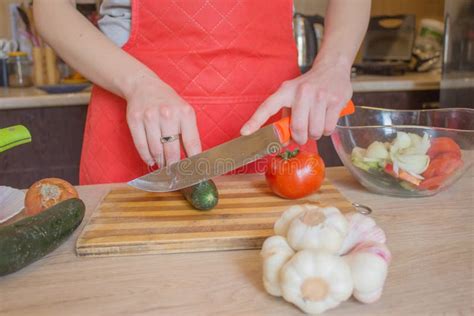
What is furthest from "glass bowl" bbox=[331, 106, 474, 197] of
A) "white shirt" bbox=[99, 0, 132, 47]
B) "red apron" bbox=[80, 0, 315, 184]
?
"white shirt" bbox=[99, 0, 132, 47]

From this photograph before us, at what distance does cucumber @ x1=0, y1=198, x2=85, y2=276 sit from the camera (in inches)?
25.0

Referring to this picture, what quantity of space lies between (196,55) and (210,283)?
0.61 m

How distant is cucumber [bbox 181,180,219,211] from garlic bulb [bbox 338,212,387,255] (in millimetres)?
296

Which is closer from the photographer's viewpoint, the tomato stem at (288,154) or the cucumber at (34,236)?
the cucumber at (34,236)

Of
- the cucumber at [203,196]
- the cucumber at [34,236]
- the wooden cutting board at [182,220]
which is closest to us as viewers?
the cucumber at [34,236]

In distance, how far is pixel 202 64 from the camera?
1108 mm

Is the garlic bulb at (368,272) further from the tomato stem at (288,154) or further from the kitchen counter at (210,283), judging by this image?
the tomato stem at (288,154)

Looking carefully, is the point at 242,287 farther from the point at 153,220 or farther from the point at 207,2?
the point at 207,2

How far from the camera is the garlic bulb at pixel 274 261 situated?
0.57 meters

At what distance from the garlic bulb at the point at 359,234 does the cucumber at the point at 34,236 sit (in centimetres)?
40

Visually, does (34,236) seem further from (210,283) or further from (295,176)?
(295,176)

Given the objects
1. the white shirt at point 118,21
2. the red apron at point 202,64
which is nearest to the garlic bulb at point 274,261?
the red apron at point 202,64

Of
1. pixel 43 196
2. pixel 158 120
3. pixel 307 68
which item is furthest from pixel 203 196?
pixel 307 68

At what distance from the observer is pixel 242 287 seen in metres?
0.63
